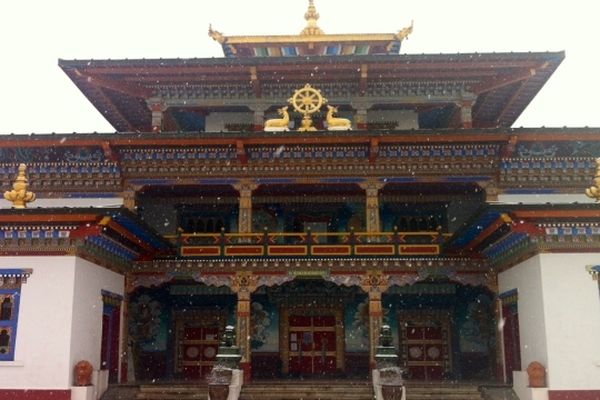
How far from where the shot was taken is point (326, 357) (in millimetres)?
20938

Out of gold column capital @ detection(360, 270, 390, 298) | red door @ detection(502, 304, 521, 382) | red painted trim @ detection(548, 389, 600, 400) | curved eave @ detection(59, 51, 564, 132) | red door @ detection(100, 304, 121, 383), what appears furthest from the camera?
curved eave @ detection(59, 51, 564, 132)

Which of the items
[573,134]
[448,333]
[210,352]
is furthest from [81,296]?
[573,134]

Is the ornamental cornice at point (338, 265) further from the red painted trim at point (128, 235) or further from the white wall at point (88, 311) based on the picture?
the white wall at point (88, 311)

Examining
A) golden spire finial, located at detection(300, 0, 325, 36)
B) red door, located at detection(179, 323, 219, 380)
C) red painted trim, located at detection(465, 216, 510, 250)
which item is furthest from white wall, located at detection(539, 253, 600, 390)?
golden spire finial, located at detection(300, 0, 325, 36)

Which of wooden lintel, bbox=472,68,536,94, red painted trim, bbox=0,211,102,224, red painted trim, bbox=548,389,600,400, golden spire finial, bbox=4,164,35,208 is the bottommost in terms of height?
red painted trim, bbox=548,389,600,400

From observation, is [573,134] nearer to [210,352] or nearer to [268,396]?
[268,396]

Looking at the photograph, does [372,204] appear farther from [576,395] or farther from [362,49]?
[362,49]

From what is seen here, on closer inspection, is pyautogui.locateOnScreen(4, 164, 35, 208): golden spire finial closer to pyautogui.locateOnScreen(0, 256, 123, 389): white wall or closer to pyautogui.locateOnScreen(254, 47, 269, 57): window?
pyautogui.locateOnScreen(0, 256, 123, 389): white wall

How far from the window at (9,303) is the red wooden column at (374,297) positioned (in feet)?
29.1

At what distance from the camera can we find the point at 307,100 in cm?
2053

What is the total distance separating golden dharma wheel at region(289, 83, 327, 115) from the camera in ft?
66.8

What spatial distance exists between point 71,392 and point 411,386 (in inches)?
322

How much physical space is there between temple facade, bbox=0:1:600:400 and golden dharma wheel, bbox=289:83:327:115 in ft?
0.21

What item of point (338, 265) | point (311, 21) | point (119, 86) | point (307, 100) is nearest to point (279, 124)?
point (307, 100)
